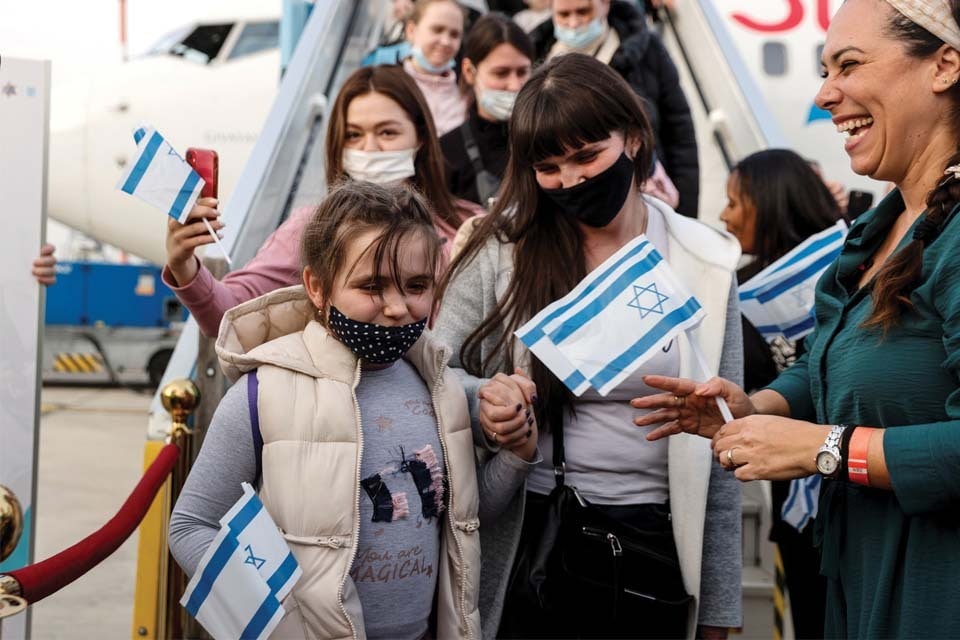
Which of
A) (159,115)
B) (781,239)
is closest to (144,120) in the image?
(159,115)

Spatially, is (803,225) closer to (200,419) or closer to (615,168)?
(615,168)

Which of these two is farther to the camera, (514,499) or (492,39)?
(492,39)

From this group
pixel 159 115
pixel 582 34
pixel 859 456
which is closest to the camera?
pixel 859 456

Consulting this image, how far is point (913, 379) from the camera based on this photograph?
199 centimetres

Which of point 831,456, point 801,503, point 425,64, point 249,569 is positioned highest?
point 425,64

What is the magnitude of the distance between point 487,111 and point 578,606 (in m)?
2.52

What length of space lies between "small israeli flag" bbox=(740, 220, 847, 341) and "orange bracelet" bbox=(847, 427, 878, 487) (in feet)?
5.12

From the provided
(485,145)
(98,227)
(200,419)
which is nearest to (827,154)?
(98,227)

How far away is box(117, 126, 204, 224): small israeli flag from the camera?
2.63 meters

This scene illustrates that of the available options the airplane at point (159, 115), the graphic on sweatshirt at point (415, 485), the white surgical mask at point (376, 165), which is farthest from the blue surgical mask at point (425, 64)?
the airplane at point (159, 115)

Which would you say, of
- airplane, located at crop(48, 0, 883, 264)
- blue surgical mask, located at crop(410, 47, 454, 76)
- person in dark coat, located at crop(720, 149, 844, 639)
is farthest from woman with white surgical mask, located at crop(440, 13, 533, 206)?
airplane, located at crop(48, 0, 883, 264)

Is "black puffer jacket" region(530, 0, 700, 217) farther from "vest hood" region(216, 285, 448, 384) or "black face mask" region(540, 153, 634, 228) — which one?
"vest hood" region(216, 285, 448, 384)

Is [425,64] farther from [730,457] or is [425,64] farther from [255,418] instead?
[730,457]

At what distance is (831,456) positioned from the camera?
1.98 m
